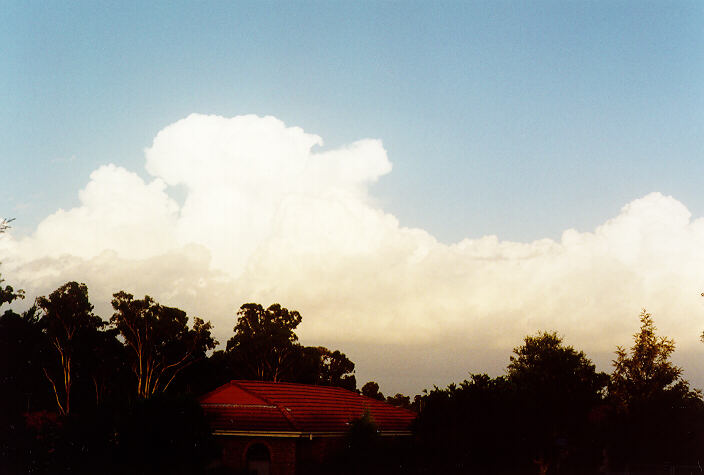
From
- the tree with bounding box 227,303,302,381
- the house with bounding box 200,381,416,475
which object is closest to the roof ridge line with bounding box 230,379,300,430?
the house with bounding box 200,381,416,475

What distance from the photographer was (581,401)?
3484 centimetres

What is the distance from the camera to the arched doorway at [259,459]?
35531 mm

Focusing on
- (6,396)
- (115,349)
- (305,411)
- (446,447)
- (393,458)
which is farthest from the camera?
(115,349)

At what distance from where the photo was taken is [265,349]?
272ft

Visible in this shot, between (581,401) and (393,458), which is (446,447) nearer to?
(393,458)

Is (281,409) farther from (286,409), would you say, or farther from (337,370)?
(337,370)

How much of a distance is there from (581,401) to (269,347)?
2099 inches

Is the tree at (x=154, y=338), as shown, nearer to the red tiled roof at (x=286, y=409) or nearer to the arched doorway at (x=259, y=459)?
the red tiled roof at (x=286, y=409)

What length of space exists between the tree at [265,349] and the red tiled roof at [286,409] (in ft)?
123

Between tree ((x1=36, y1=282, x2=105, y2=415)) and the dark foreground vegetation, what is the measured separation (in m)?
0.09

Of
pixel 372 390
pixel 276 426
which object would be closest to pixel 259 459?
pixel 276 426

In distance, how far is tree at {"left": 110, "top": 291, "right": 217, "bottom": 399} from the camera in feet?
191

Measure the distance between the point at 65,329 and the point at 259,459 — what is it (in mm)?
27496

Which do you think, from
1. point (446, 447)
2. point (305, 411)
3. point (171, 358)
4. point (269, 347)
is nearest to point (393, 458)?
point (446, 447)
